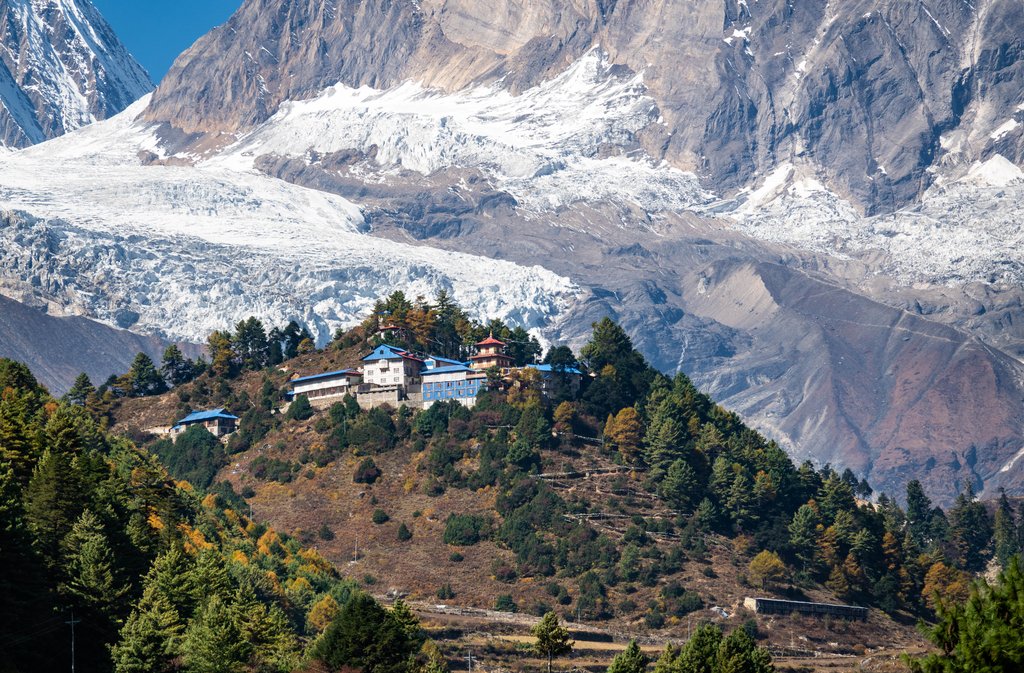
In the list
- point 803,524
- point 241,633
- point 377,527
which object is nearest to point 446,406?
point 377,527

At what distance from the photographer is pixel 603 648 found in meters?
151

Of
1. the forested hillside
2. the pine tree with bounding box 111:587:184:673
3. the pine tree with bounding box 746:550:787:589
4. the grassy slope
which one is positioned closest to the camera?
the pine tree with bounding box 111:587:184:673

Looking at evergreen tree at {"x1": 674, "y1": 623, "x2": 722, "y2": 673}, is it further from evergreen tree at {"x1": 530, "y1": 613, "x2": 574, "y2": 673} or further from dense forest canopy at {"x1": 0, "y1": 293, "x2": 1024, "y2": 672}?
evergreen tree at {"x1": 530, "y1": 613, "x2": 574, "y2": 673}

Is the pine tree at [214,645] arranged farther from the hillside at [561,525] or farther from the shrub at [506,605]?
the shrub at [506,605]

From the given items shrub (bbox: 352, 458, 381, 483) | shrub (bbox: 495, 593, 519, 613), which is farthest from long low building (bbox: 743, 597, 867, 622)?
shrub (bbox: 352, 458, 381, 483)

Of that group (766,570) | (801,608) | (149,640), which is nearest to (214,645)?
(149,640)

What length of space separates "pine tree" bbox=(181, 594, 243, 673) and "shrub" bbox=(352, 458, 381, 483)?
84022 mm

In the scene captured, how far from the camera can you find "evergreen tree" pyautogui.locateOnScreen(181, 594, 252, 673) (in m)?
98.0

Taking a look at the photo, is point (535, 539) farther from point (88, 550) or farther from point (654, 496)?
point (88, 550)

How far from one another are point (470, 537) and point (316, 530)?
1685 centimetres

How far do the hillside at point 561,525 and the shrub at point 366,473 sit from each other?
402 mm

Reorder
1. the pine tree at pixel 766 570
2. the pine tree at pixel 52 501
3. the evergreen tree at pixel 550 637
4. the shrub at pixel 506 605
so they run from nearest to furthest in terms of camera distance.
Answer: the pine tree at pixel 52 501 → the evergreen tree at pixel 550 637 → the shrub at pixel 506 605 → the pine tree at pixel 766 570

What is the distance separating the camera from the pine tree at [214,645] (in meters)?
98.0

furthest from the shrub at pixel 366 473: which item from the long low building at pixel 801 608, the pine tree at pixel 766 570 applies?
the long low building at pixel 801 608
